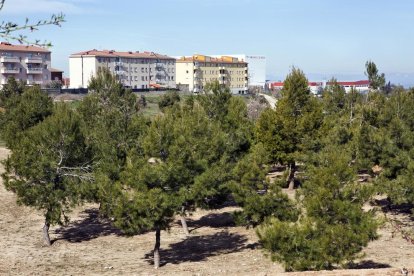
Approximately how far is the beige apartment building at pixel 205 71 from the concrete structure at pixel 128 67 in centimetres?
352

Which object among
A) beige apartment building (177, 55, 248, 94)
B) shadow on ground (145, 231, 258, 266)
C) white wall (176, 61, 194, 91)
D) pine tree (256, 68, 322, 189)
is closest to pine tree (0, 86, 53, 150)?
shadow on ground (145, 231, 258, 266)

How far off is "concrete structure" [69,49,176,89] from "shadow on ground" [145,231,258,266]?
98.5 metres

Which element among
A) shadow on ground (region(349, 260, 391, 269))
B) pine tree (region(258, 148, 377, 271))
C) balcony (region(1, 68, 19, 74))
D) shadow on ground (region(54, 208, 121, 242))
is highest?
balcony (region(1, 68, 19, 74))

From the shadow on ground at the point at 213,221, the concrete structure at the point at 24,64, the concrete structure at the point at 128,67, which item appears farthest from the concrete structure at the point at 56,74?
the shadow on ground at the point at 213,221

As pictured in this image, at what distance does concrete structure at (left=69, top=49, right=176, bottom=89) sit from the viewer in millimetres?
131375

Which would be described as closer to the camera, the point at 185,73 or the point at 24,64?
the point at 24,64

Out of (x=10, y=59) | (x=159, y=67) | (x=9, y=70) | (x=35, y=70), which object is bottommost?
(x=9, y=70)

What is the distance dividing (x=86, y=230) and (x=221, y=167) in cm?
927

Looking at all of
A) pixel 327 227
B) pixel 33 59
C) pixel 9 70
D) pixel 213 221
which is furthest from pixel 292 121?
pixel 33 59

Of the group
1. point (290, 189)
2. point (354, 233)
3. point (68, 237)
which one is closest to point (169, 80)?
point (290, 189)

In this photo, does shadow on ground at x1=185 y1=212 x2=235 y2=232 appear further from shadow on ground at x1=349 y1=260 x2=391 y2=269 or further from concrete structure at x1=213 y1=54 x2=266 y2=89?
concrete structure at x1=213 y1=54 x2=266 y2=89

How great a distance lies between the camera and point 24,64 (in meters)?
115

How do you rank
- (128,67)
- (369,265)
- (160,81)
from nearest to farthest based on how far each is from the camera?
1. (369,265)
2. (128,67)
3. (160,81)

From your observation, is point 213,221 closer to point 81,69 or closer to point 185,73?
point 81,69
